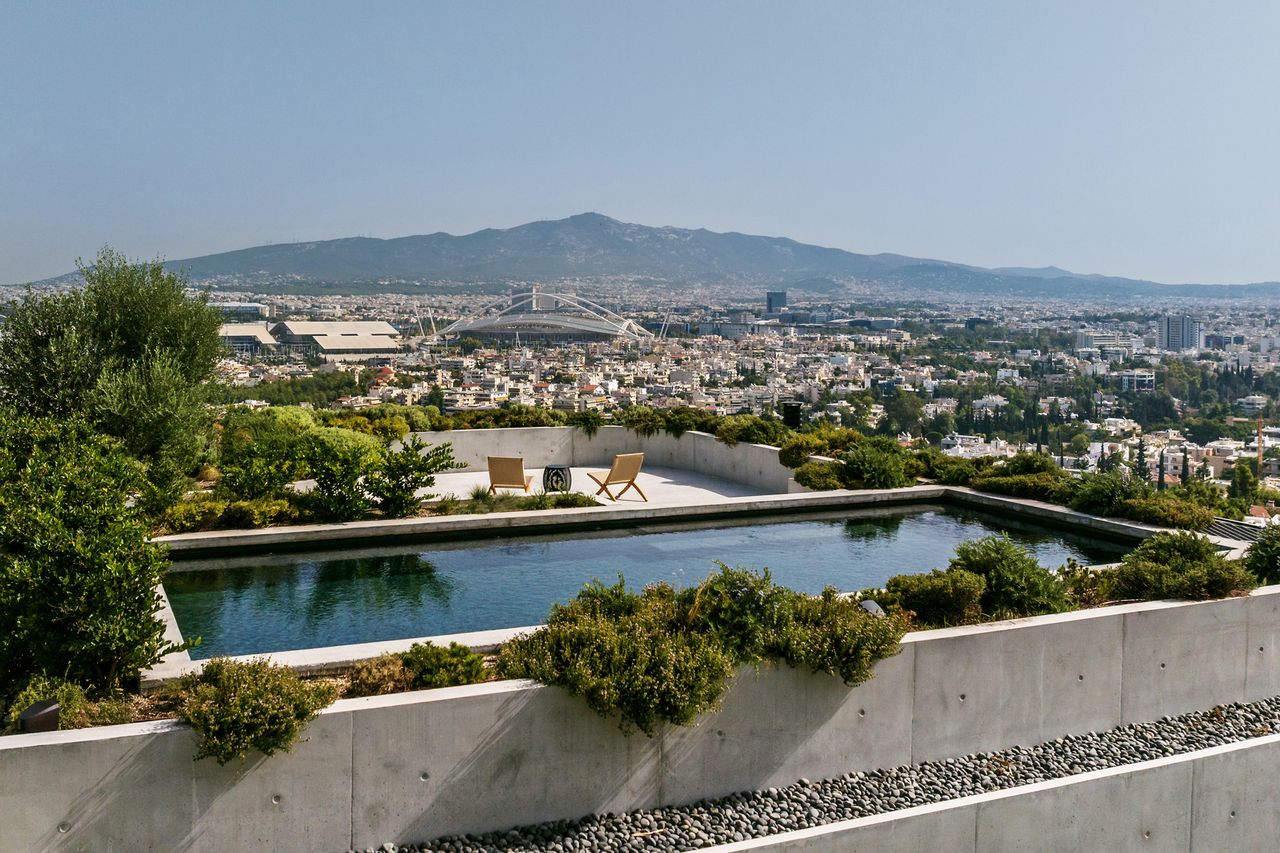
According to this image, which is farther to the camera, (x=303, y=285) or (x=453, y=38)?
(x=303, y=285)

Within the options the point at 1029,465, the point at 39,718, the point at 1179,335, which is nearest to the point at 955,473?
the point at 1029,465

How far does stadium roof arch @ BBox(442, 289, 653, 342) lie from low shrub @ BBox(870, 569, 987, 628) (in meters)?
85.6

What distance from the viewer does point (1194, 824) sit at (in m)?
4.90

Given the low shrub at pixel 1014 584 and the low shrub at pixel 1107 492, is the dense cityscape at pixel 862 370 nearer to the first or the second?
the low shrub at pixel 1107 492

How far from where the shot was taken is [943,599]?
5.25 meters

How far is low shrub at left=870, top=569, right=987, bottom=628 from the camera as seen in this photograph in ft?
17.1

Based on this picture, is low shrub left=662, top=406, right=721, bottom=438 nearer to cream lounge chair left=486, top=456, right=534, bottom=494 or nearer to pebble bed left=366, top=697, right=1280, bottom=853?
cream lounge chair left=486, top=456, right=534, bottom=494

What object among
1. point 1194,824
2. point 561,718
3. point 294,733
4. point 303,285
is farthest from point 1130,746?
point 303,285

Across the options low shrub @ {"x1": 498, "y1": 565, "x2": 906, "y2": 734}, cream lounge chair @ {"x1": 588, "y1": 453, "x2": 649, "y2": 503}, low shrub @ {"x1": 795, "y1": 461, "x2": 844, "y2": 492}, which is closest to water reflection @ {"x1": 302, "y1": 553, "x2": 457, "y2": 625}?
low shrub @ {"x1": 498, "y1": 565, "x2": 906, "y2": 734}

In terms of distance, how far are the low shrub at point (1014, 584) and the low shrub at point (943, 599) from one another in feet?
0.37

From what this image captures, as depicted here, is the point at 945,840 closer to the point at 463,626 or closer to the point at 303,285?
the point at 463,626

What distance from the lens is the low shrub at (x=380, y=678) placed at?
4199 millimetres

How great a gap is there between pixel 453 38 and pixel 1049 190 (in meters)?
54.0

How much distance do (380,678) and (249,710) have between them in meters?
0.69
